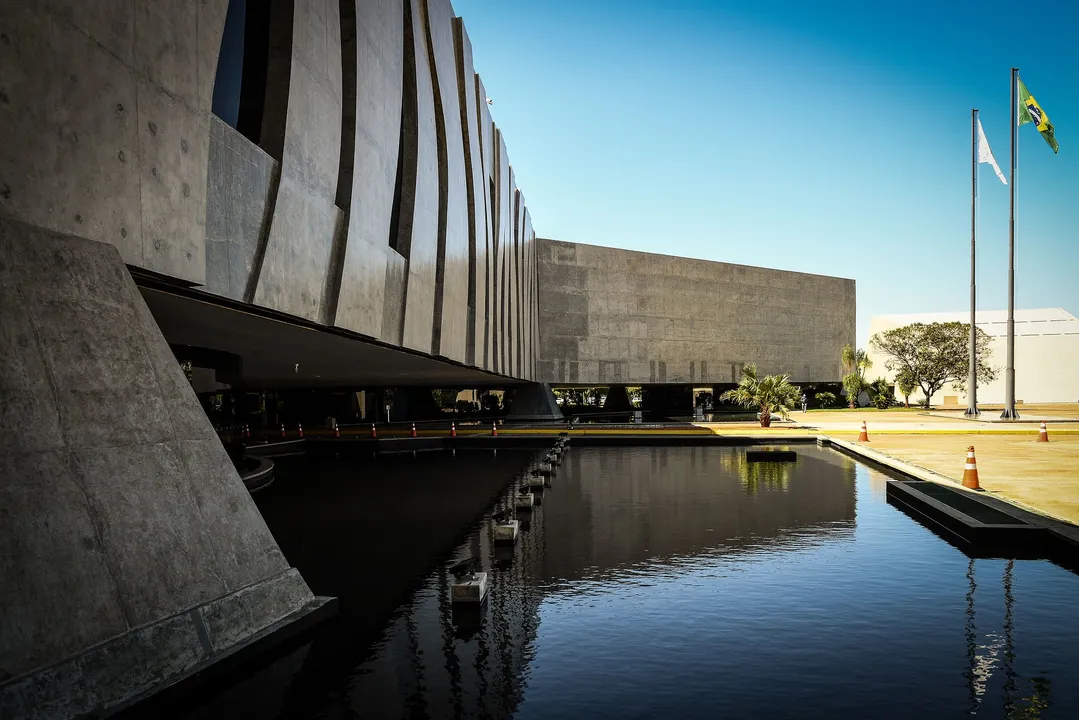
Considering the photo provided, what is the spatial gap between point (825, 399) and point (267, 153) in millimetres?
75377

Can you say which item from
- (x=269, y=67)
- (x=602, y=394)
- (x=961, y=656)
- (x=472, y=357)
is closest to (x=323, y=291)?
(x=269, y=67)

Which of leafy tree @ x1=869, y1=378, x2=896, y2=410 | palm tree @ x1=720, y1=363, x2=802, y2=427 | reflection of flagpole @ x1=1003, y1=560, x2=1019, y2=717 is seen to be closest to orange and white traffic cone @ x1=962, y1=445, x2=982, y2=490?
reflection of flagpole @ x1=1003, y1=560, x2=1019, y2=717

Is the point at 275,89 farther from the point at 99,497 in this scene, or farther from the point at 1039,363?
the point at 1039,363

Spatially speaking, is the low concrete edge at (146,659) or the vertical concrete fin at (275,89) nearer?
the low concrete edge at (146,659)

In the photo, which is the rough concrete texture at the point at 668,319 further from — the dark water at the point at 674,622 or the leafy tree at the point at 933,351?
the dark water at the point at 674,622

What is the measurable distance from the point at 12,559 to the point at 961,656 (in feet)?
22.0

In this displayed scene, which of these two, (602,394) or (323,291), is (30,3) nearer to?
(323,291)

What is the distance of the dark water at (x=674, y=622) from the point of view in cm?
592

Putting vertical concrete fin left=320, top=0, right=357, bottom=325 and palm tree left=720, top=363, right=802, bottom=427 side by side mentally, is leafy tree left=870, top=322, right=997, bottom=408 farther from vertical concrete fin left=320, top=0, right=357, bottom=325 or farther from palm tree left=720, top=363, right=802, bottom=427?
vertical concrete fin left=320, top=0, right=357, bottom=325

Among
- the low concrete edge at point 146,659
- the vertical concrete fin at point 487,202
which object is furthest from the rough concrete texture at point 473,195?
the low concrete edge at point 146,659

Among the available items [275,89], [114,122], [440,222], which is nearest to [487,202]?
[440,222]

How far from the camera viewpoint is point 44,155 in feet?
20.2

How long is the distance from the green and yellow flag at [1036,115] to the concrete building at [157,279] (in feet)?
111

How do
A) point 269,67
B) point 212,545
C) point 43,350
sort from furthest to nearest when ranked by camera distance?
point 269,67 < point 212,545 < point 43,350
